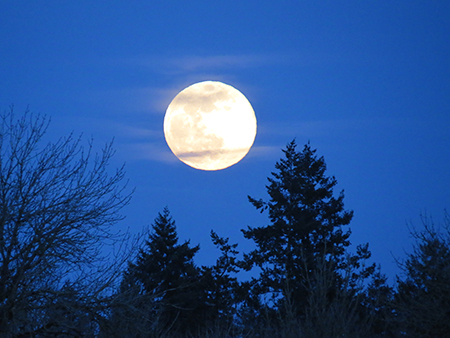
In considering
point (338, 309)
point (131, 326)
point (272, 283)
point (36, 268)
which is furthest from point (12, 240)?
point (272, 283)

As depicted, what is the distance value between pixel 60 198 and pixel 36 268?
5.32 ft

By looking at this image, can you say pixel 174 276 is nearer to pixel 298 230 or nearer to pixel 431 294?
pixel 298 230

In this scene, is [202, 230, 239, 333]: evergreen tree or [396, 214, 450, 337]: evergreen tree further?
[202, 230, 239, 333]: evergreen tree

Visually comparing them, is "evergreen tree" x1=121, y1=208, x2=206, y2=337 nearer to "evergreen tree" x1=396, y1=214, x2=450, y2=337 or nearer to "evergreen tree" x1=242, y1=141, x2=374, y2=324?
"evergreen tree" x1=242, y1=141, x2=374, y2=324

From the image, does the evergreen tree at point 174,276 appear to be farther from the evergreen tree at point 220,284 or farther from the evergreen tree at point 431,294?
the evergreen tree at point 431,294

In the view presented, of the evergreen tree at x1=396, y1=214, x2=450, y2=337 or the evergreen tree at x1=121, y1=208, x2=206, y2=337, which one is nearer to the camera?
the evergreen tree at x1=396, y1=214, x2=450, y2=337

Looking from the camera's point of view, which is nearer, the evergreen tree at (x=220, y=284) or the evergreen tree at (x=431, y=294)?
the evergreen tree at (x=431, y=294)

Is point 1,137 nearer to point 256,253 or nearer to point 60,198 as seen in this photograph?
point 60,198

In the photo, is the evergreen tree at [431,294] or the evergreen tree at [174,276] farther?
the evergreen tree at [174,276]

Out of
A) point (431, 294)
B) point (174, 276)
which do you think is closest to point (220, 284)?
point (174, 276)

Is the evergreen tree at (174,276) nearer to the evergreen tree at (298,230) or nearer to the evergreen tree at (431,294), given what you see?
the evergreen tree at (298,230)

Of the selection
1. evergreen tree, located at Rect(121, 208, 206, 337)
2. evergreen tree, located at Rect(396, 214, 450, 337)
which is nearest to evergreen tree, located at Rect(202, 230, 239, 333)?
evergreen tree, located at Rect(121, 208, 206, 337)

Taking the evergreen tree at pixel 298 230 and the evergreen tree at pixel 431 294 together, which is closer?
the evergreen tree at pixel 431 294

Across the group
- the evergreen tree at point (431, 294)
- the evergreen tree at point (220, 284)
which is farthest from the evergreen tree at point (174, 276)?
the evergreen tree at point (431, 294)
